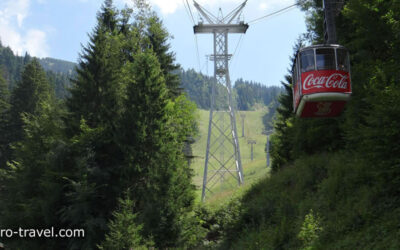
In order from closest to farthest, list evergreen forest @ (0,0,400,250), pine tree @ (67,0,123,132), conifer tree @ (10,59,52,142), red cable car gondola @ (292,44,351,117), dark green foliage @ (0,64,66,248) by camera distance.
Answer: evergreen forest @ (0,0,400,250) → red cable car gondola @ (292,44,351,117) → dark green foliage @ (0,64,66,248) → pine tree @ (67,0,123,132) → conifer tree @ (10,59,52,142)

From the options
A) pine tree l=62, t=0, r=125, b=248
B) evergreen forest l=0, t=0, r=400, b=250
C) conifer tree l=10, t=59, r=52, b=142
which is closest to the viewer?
evergreen forest l=0, t=0, r=400, b=250

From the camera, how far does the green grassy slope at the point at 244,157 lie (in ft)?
116

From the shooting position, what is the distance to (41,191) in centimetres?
2517

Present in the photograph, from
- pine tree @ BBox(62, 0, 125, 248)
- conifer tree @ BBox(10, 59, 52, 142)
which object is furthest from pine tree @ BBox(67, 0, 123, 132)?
conifer tree @ BBox(10, 59, 52, 142)

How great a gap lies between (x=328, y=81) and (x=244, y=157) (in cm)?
9116

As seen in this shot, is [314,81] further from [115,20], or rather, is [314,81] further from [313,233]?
[115,20]

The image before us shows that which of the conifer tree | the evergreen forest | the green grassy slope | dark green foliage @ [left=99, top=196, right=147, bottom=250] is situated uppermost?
the conifer tree

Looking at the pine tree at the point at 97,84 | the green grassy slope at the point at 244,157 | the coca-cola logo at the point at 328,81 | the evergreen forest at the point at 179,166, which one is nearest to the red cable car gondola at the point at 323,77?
the coca-cola logo at the point at 328,81

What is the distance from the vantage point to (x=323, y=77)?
44.7 ft

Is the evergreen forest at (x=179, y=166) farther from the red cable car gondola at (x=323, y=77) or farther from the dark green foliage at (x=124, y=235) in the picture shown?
the red cable car gondola at (x=323, y=77)

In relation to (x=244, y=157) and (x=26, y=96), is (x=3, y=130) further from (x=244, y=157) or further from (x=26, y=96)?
(x=244, y=157)

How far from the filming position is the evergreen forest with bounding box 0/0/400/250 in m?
11.9

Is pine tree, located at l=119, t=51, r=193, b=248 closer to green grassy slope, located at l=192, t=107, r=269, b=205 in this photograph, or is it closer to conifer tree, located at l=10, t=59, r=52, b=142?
green grassy slope, located at l=192, t=107, r=269, b=205

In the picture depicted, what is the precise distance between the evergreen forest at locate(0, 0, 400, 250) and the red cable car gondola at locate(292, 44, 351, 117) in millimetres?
1066
